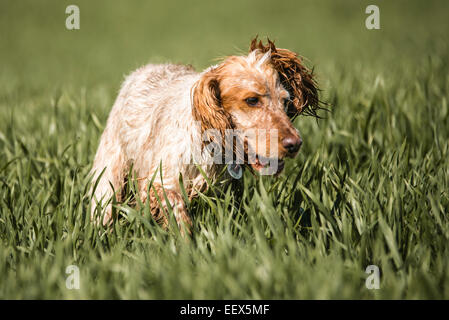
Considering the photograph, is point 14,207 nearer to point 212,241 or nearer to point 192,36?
point 212,241

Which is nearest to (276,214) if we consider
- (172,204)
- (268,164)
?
(268,164)

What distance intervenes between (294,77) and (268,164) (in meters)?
0.64

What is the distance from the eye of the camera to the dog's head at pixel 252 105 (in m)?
2.36

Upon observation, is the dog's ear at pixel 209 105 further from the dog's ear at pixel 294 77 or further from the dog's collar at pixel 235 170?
the dog's ear at pixel 294 77

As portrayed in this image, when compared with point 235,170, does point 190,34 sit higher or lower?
higher

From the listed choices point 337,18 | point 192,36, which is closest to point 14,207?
point 192,36

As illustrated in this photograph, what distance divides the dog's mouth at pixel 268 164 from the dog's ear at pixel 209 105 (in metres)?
0.26

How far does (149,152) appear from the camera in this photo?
2777 millimetres

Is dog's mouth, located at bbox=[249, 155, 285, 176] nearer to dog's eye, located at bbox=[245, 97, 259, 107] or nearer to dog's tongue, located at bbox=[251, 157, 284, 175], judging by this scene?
dog's tongue, located at bbox=[251, 157, 284, 175]

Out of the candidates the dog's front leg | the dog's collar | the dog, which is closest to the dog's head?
the dog

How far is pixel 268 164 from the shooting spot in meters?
2.50

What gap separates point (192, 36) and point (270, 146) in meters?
11.5

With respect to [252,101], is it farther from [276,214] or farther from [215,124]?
[276,214]

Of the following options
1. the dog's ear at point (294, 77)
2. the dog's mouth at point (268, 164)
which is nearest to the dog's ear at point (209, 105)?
the dog's mouth at point (268, 164)
